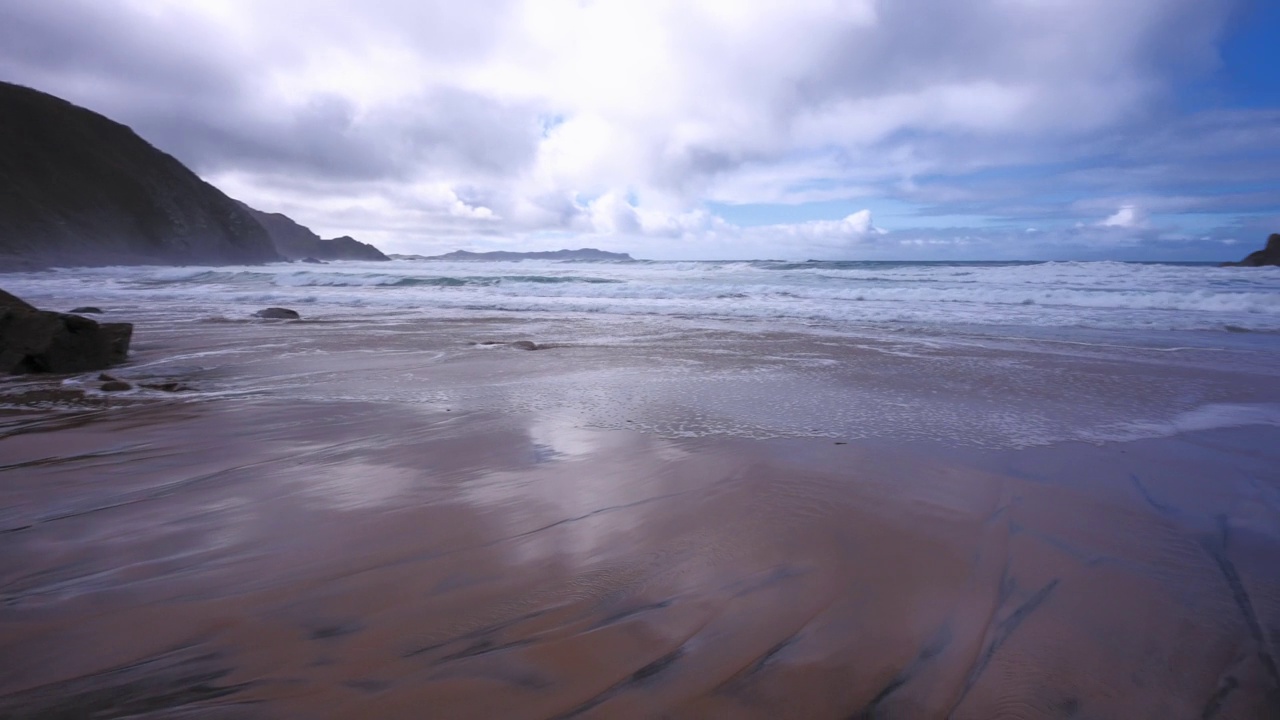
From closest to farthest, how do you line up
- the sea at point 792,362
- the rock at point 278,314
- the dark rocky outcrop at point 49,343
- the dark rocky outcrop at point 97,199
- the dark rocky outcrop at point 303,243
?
the sea at point 792,362 → the dark rocky outcrop at point 49,343 → the rock at point 278,314 → the dark rocky outcrop at point 97,199 → the dark rocky outcrop at point 303,243

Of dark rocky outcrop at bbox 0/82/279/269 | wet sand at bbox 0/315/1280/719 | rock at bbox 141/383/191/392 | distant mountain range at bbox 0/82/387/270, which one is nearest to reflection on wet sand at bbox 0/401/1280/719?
wet sand at bbox 0/315/1280/719

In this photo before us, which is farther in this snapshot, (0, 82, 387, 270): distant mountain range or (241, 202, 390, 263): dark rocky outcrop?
(241, 202, 390, 263): dark rocky outcrop

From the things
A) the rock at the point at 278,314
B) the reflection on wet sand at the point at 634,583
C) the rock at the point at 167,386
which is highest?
the rock at the point at 278,314

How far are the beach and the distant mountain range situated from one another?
170ft

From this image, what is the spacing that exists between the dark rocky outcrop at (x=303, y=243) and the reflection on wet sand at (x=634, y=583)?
133046mm

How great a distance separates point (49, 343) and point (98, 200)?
70160 mm

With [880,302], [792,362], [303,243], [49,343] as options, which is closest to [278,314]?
[49,343]

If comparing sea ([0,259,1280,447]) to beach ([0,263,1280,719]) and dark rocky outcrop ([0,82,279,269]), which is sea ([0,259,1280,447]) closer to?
beach ([0,263,1280,719])

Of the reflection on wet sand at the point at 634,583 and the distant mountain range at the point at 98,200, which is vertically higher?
the distant mountain range at the point at 98,200

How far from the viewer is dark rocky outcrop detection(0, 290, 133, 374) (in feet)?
19.8

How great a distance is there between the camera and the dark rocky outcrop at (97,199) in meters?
50.1

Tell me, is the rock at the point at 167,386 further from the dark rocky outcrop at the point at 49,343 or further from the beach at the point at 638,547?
the dark rocky outcrop at the point at 49,343

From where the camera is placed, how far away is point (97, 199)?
58.3m

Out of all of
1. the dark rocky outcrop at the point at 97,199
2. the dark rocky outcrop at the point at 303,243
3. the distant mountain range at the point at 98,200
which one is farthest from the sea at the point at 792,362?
the dark rocky outcrop at the point at 303,243
